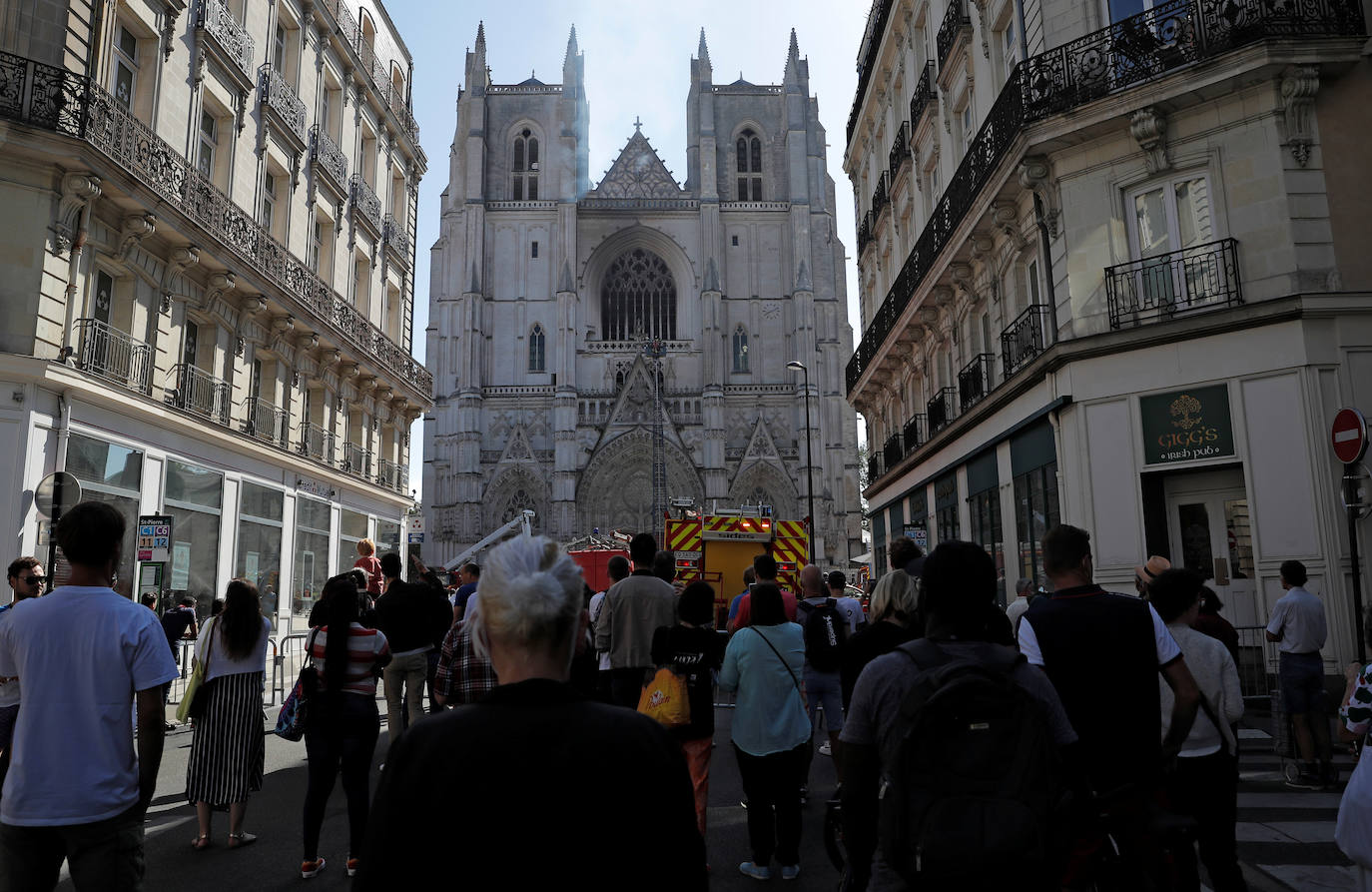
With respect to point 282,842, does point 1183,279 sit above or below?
above

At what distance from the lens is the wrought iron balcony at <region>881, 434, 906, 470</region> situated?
21.7 metres

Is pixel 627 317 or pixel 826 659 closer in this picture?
pixel 826 659

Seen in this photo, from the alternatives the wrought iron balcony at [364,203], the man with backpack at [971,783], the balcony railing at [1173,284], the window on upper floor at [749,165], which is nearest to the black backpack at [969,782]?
the man with backpack at [971,783]

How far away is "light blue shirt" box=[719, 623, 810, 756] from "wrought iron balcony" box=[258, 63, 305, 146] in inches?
639

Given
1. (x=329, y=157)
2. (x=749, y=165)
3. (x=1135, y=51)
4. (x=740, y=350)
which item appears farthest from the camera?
(x=749, y=165)

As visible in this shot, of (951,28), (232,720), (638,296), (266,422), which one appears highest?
(638,296)

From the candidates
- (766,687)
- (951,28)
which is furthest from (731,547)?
(766,687)

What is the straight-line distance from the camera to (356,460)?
2222 centimetres

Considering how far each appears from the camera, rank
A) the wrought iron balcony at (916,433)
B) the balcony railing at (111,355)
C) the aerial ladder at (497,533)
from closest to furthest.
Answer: the balcony railing at (111,355)
the aerial ladder at (497,533)
the wrought iron balcony at (916,433)

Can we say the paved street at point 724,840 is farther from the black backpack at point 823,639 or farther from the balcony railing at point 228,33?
the balcony railing at point 228,33

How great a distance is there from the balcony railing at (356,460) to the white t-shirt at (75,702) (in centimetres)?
1872

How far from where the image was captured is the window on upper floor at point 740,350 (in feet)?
172

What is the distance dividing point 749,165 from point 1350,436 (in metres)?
51.2

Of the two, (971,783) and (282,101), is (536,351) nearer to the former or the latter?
(282,101)
